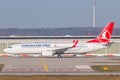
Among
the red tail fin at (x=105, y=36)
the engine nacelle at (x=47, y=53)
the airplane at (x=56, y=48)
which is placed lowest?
the engine nacelle at (x=47, y=53)

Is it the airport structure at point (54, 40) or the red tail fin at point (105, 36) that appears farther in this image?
the airport structure at point (54, 40)

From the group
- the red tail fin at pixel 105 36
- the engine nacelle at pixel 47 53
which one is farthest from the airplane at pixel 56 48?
the red tail fin at pixel 105 36

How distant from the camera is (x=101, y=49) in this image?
111938mm

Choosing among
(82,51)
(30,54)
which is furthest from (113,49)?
(30,54)

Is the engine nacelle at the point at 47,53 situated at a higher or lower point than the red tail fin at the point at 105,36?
lower

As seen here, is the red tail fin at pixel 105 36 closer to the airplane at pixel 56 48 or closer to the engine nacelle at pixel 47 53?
the airplane at pixel 56 48

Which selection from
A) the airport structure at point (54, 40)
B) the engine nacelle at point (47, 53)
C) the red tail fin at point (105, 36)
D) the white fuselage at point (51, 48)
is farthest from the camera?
the airport structure at point (54, 40)

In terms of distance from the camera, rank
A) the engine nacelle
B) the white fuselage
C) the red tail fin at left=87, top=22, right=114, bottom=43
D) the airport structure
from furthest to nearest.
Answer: the airport structure
the red tail fin at left=87, top=22, right=114, bottom=43
the engine nacelle
the white fuselage

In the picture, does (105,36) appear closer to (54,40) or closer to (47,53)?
(47,53)

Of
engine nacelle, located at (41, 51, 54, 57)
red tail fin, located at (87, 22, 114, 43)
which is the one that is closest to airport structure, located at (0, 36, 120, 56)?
red tail fin, located at (87, 22, 114, 43)

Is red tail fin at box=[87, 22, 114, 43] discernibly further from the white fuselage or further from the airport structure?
the airport structure

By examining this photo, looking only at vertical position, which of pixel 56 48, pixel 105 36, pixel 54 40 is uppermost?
pixel 105 36

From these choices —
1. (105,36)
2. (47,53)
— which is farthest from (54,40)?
(105,36)

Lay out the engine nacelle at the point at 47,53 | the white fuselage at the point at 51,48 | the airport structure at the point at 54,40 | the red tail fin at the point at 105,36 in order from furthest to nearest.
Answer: the airport structure at the point at 54,40 < the red tail fin at the point at 105,36 < the engine nacelle at the point at 47,53 < the white fuselage at the point at 51,48
